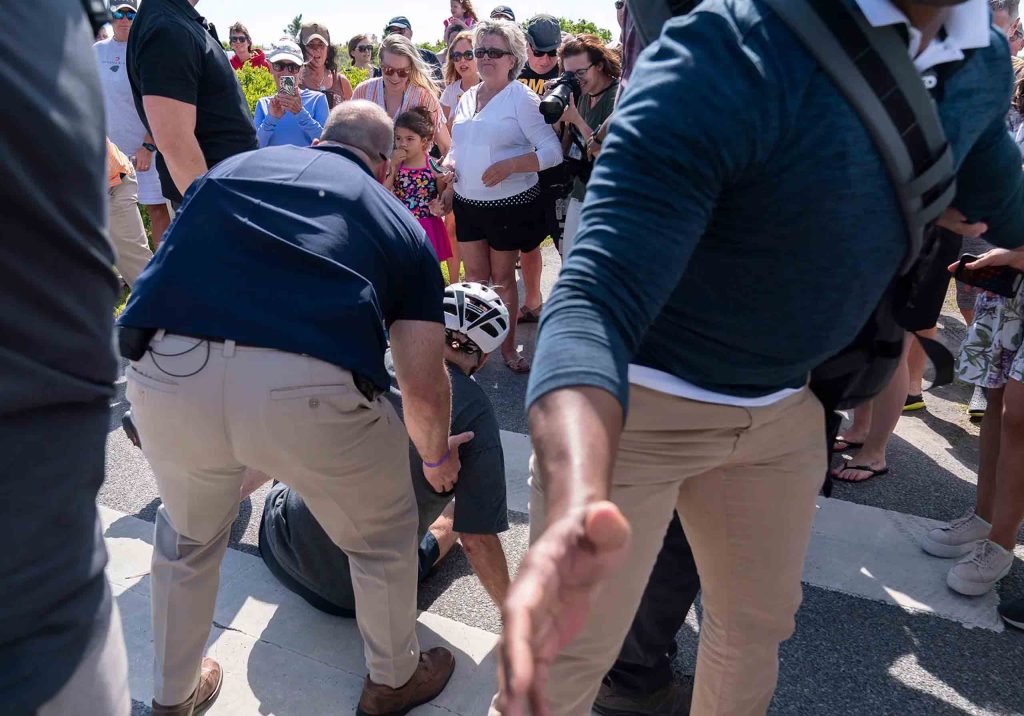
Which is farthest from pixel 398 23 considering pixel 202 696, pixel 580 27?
pixel 580 27

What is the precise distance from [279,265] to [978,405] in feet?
13.2

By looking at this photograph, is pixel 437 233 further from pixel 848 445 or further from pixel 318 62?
pixel 318 62

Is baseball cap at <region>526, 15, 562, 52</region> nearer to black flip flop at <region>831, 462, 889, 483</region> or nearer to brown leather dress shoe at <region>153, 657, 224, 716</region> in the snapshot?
black flip flop at <region>831, 462, 889, 483</region>

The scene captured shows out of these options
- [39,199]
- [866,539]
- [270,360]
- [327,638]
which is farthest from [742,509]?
[866,539]

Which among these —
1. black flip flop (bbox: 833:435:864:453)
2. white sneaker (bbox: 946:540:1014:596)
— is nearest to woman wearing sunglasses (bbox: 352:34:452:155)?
black flip flop (bbox: 833:435:864:453)

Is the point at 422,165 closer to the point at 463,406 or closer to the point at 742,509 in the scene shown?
the point at 463,406

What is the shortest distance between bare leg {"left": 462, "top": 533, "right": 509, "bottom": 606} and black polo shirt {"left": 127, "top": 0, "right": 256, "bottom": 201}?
84.5 inches

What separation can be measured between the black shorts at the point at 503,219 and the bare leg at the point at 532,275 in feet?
1.50

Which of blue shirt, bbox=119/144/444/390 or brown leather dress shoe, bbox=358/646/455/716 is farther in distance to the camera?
brown leather dress shoe, bbox=358/646/455/716

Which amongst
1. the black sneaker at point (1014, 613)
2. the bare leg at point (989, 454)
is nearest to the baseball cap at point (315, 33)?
the bare leg at point (989, 454)

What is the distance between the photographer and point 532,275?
228 inches

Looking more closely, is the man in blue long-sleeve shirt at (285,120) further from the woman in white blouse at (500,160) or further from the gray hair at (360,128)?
the gray hair at (360,128)

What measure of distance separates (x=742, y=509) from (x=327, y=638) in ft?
5.61

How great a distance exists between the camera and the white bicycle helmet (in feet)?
9.25
